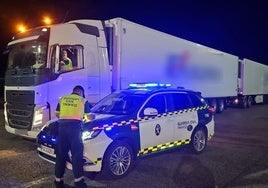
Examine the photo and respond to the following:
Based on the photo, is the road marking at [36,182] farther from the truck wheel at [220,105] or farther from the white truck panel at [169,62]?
the truck wheel at [220,105]

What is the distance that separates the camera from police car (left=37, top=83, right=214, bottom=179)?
612 centimetres

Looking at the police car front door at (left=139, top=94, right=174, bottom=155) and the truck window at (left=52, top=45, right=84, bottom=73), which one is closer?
the police car front door at (left=139, top=94, right=174, bottom=155)

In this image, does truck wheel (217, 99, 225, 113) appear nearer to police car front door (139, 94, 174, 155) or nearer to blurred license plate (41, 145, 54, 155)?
police car front door (139, 94, 174, 155)

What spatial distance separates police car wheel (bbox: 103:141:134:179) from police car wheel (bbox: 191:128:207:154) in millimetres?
2201

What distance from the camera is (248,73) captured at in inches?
1041

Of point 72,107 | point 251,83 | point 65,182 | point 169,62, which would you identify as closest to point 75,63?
point 72,107

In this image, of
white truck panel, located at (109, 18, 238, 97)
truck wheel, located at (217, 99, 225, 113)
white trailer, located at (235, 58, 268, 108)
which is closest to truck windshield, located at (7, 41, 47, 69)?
white truck panel, located at (109, 18, 238, 97)

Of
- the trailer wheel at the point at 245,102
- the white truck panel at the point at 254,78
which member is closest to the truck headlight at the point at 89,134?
the white truck panel at the point at 254,78

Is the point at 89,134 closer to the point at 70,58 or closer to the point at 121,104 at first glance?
the point at 121,104

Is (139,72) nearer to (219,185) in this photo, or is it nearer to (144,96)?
(144,96)

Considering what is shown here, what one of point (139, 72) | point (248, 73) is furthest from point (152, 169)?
point (248, 73)

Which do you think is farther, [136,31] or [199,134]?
[136,31]

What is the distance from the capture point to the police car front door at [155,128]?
6914 mm

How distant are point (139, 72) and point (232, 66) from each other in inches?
475
